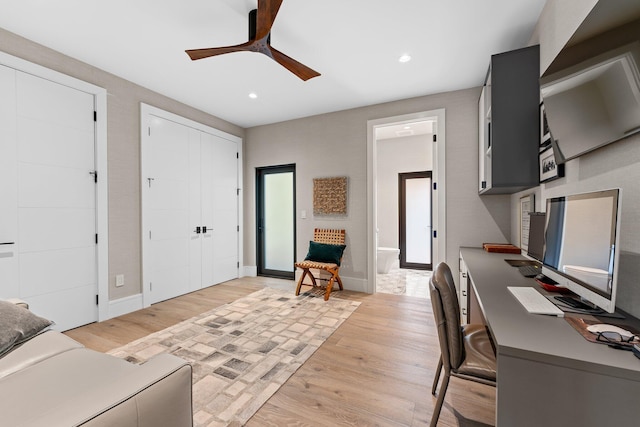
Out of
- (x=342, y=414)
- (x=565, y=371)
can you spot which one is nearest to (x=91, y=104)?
(x=342, y=414)

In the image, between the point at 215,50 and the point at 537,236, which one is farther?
the point at 215,50

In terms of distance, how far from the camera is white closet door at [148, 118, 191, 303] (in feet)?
11.4

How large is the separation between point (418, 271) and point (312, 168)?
310 centimetres

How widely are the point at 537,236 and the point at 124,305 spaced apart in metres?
4.18

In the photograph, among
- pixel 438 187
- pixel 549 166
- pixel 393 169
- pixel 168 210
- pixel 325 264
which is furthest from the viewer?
pixel 393 169

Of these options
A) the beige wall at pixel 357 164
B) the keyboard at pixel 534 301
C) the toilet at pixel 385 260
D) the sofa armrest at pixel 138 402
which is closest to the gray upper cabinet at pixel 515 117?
the keyboard at pixel 534 301

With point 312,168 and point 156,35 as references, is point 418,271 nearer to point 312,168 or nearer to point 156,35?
point 312,168

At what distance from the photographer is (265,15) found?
1831mm

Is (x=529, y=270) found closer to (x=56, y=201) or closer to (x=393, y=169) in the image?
(x=393, y=169)

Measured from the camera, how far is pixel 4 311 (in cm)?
131

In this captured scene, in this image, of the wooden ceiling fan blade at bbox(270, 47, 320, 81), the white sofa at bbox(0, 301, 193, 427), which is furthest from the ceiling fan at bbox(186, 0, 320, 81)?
the white sofa at bbox(0, 301, 193, 427)

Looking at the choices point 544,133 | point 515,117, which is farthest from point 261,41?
point 544,133

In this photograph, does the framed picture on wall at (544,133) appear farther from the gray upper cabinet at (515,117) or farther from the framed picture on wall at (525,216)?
the framed picture on wall at (525,216)

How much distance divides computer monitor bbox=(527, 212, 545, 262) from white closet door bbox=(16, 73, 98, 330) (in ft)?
13.6
